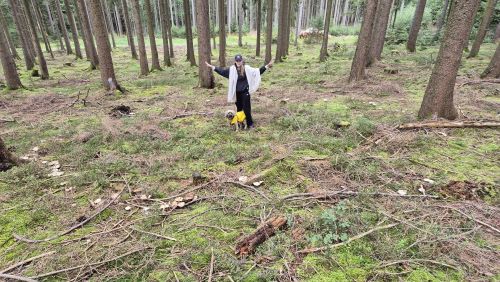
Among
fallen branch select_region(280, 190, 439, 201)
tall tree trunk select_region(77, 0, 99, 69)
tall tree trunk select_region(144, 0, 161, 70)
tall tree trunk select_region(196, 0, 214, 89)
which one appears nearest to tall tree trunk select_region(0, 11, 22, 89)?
tall tree trunk select_region(77, 0, 99, 69)

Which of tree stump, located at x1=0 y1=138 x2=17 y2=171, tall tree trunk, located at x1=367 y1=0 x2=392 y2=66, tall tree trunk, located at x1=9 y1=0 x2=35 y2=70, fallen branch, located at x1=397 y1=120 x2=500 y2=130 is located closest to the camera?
tree stump, located at x1=0 y1=138 x2=17 y2=171

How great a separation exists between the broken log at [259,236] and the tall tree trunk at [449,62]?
18.0ft

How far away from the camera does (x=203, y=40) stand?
11.4 metres

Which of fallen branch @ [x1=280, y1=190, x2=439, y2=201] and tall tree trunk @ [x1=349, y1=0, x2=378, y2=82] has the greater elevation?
tall tree trunk @ [x1=349, y1=0, x2=378, y2=82]

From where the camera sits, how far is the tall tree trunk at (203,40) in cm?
1101

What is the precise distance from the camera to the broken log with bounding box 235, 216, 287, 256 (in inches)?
128

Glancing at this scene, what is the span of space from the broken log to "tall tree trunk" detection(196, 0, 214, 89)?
9174 millimetres

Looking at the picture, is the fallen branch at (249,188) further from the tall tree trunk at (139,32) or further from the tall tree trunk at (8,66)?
the tall tree trunk at (139,32)

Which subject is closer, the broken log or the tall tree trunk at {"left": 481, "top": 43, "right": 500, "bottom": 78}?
the broken log

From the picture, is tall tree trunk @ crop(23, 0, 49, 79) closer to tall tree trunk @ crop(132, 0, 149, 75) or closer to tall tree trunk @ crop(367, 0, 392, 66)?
tall tree trunk @ crop(132, 0, 149, 75)

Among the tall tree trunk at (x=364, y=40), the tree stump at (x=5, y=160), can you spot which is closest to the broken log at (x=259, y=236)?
the tree stump at (x=5, y=160)

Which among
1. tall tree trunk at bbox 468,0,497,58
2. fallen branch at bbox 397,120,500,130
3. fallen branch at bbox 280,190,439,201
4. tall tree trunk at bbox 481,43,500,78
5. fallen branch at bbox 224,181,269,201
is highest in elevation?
tall tree trunk at bbox 468,0,497,58

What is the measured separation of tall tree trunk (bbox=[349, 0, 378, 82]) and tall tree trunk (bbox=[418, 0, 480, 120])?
160 inches

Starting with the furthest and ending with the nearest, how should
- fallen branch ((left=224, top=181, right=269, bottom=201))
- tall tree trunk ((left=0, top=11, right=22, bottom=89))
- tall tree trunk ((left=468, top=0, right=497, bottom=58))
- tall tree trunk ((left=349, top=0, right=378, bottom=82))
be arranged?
tall tree trunk ((left=468, top=0, right=497, bottom=58)) < tall tree trunk ((left=0, top=11, right=22, bottom=89)) < tall tree trunk ((left=349, top=0, right=378, bottom=82)) < fallen branch ((left=224, top=181, right=269, bottom=201))
